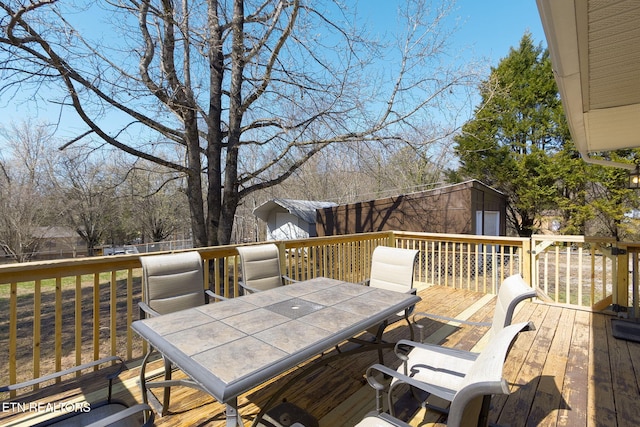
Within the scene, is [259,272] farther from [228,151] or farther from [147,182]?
[147,182]

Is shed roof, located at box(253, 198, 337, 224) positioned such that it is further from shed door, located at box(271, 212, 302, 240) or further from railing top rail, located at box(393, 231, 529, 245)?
railing top rail, located at box(393, 231, 529, 245)

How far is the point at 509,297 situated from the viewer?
67.1 inches

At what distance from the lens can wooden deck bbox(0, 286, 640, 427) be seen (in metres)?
2.12

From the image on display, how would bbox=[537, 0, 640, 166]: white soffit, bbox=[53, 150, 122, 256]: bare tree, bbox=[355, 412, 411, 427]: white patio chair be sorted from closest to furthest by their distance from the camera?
1. bbox=[355, 412, 411, 427]: white patio chair
2. bbox=[537, 0, 640, 166]: white soffit
3. bbox=[53, 150, 122, 256]: bare tree

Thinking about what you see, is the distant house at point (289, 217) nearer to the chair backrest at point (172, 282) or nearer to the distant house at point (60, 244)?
the distant house at point (60, 244)

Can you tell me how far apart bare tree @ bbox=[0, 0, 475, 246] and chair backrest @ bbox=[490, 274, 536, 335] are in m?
5.82

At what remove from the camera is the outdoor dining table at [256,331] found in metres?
1.38

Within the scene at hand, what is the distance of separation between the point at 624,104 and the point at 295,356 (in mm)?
3697

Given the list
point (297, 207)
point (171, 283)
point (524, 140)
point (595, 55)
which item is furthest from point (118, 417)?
point (524, 140)

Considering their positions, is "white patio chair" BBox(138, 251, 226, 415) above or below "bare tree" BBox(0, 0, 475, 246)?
below

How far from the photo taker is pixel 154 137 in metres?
7.44

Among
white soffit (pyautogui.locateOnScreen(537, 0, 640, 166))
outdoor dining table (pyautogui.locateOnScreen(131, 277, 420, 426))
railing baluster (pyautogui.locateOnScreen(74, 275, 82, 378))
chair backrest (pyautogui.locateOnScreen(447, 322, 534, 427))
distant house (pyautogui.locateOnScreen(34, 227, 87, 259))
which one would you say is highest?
white soffit (pyautogui.locateOnScreen(537, 0, 640, 166))

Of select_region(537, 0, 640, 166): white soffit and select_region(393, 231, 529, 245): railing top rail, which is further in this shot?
select_region(393, 231, 529, 245): railing top rail

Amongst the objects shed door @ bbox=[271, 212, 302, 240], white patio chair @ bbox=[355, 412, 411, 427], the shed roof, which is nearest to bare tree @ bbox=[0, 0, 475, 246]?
the shed roof
